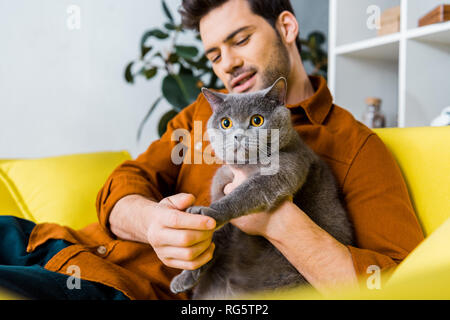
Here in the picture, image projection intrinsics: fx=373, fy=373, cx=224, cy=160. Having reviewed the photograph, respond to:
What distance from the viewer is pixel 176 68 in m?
2.47

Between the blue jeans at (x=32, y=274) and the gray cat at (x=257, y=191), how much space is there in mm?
177

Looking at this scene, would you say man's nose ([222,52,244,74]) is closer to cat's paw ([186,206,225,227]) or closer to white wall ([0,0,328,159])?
cat's paw ([186,206,225,227])

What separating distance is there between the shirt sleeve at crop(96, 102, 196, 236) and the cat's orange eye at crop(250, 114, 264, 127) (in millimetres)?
440

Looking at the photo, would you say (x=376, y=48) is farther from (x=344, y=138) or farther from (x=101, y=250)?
(x=101, y=250)

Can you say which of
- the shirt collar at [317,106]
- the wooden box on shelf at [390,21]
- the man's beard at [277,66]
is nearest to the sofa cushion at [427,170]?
the shirt collar at [317,106]

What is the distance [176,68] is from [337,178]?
1.74 meters

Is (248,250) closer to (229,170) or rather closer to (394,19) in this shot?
(229,170)

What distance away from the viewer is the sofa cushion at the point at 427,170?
0.92 m

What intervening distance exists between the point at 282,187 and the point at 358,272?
232mm

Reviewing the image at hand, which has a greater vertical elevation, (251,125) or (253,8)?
(253,8)

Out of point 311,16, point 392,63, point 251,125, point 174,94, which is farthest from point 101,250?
point 311,16

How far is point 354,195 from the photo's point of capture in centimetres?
95

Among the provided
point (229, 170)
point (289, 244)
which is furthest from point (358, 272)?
point (229, 170)

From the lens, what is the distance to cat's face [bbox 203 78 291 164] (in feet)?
2.52
